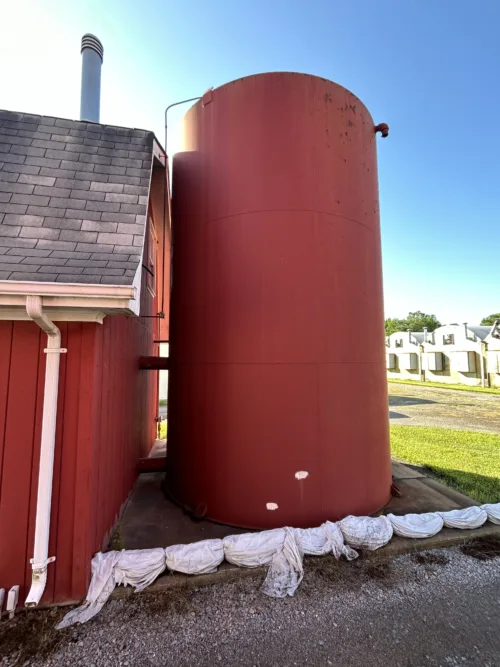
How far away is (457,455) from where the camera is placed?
7059 mm

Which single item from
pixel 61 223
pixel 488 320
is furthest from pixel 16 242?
pixel 488 320

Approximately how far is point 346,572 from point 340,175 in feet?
14.0

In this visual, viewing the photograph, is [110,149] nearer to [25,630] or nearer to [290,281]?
[290,281]

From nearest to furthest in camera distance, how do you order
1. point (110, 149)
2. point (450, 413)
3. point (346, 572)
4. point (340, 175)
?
1. point (346, 572)
2. point (110, 149)
3. point (340, 175)
4. point (450, 413)

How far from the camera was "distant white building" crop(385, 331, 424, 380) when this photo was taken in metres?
34.8

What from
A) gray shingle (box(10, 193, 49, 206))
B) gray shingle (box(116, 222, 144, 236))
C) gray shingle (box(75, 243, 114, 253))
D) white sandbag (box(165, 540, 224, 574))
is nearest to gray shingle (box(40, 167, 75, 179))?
gray shingle (box(10, 193, 49, 206))

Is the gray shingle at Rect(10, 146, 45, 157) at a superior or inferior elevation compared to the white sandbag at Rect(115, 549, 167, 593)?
superior

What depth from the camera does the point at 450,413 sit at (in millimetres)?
13891

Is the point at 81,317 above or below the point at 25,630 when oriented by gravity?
above

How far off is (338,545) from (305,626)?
2.99 feet

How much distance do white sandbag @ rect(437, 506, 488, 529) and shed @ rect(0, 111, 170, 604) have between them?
3.62m

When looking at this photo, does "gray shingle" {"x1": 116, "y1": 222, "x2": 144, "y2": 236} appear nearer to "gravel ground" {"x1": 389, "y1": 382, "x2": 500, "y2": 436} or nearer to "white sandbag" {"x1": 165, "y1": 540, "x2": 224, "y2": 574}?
"white sandbag" {"x1": 165, "y1": 540, "x2": 224, "y2": 574}

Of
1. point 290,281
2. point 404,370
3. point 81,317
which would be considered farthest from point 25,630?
point 404,370

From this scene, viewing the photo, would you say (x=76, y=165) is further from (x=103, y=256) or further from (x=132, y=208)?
(x=103, y=256)
